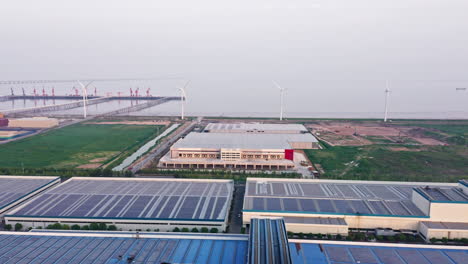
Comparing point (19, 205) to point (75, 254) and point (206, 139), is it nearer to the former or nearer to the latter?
point (75, 254)

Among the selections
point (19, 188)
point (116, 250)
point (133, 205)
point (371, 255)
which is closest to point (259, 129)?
point (133, 205)

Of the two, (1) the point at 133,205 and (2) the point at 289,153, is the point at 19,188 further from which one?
(2) the point at 289,153

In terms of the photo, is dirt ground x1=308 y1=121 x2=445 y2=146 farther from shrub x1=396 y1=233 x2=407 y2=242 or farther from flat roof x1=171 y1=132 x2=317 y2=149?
→ shrub x1=396 y1=233 x2=407 y2=242

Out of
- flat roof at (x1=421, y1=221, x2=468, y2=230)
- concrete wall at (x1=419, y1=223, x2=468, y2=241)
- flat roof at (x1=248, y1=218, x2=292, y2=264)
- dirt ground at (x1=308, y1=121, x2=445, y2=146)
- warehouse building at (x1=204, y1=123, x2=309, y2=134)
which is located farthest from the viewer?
warehouse building at (x1=204, y1=123, x2=309, y2=134)

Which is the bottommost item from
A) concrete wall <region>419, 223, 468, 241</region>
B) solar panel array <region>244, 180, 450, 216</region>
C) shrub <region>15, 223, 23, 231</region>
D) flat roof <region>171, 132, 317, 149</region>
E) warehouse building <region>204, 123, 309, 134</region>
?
shrub <region>15, 223, 23, 231</region>

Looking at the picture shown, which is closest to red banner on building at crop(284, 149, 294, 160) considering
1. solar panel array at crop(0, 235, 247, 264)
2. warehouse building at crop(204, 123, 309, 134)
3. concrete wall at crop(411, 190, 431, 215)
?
concrete wall at crop(411, 190, 431, 215)

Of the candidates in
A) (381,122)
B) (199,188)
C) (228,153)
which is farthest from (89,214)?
(381,122)
